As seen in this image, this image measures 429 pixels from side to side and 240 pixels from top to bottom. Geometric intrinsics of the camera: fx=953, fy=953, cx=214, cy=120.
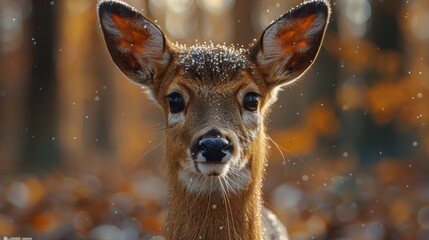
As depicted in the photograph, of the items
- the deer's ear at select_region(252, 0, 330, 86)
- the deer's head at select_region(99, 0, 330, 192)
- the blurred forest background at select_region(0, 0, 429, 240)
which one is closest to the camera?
the deer's head at select_region(99, 0, 330, 192)

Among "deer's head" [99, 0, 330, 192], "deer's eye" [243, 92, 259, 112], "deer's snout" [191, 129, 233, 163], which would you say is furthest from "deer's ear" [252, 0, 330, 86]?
"deer's snout" [191, 129, 233, 163]

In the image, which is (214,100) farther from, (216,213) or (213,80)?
(216,213)

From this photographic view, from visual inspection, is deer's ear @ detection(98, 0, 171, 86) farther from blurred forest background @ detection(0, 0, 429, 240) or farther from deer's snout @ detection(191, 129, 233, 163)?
deer's snout @ detection(191, 129, 233, 163)

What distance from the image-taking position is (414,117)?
59.4ft

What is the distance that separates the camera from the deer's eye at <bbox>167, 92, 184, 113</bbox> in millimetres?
6051

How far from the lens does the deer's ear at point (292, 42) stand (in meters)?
6.41

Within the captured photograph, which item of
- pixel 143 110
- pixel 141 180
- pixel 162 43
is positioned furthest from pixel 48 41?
pixel 143 110

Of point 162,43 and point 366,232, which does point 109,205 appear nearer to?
point 366,232

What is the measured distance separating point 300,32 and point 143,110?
74288 millimetres

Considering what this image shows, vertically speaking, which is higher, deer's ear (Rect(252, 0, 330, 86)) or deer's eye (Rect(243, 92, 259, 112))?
deer's ear (Rect(252, 0, 330, 86))

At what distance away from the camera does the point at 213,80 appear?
595cm

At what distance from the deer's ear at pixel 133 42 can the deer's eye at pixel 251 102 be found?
2.27 feet

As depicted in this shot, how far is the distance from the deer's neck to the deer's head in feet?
0.19

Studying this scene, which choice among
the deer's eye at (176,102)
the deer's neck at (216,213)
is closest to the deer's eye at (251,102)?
the deer's neck at (216,213)
